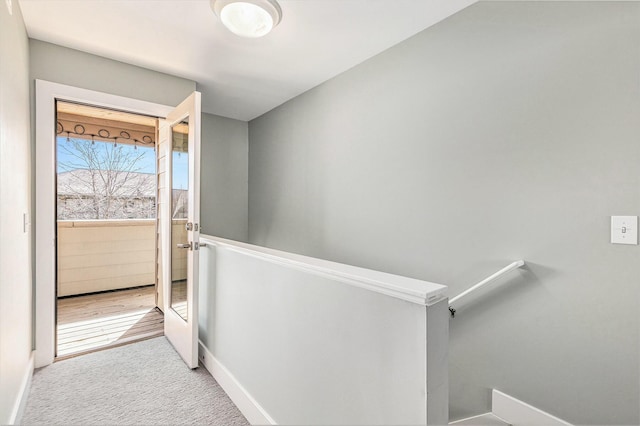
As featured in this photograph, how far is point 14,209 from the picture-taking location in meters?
1.64

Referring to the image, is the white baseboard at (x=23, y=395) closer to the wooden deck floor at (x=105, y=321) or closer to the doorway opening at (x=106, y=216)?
the wooden deck floor at (x=105, y=321)

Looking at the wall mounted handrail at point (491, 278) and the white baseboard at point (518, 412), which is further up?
the wall mounted handrail at point (491, 278)

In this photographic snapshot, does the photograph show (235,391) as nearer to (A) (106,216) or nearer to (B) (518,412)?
(B) (518,412)

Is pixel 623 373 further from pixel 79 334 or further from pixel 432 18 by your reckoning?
pixel 79 334

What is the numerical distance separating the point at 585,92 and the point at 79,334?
426 cm

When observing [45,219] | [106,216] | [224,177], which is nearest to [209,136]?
[224,177]

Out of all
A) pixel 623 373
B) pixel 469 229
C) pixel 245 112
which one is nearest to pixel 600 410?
pixel 623 373

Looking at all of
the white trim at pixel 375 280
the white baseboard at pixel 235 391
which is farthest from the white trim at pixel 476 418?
the white trim at pixel 375 280

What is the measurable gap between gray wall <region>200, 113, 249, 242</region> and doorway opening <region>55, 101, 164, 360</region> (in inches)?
24.6

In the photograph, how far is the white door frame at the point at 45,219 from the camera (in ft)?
7.30

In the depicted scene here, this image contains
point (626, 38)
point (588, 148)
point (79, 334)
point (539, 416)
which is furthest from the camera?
point (79, 334)

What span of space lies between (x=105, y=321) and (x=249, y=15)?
131 inches

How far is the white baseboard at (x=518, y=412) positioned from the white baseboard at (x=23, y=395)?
8.67 ft

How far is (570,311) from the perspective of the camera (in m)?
1.53
